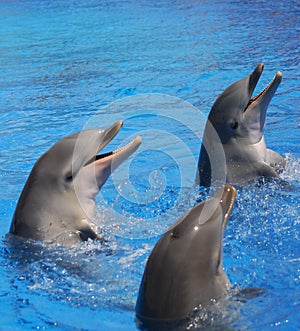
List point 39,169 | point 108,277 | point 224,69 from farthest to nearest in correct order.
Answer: point 224,69
point 39,169
point 108,277

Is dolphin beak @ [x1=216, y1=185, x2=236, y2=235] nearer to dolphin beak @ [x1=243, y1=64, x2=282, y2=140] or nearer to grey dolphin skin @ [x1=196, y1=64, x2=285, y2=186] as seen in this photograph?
grey dolphin skin @ [x1=196, y1=64, x2=285, y2=186]

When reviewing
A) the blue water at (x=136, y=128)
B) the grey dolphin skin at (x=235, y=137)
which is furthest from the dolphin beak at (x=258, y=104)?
the blue water at (x=136, y=128)

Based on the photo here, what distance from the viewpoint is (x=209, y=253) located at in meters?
3.52

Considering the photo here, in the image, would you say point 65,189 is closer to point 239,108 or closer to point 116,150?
point 116,150

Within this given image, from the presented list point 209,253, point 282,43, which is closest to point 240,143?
point 209,253

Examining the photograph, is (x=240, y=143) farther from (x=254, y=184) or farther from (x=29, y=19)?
(x=29, y=19)

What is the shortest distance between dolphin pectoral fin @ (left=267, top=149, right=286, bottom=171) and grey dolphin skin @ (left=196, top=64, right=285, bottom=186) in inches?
11.5

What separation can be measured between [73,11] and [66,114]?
10.0 m

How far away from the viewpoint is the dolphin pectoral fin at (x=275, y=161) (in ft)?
20.3

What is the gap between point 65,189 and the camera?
5027 millimetres

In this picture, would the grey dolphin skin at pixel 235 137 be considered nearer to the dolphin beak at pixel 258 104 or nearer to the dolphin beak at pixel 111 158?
the dolphin beak at pixel 258 104

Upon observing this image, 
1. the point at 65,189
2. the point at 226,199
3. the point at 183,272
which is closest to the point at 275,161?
the point at 65,189

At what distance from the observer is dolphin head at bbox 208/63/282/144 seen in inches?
229

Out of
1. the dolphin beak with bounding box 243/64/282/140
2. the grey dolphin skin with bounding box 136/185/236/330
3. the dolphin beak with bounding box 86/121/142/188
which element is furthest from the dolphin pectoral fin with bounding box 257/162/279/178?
the grey dolphin skin with bounding box 136/185/236/330
